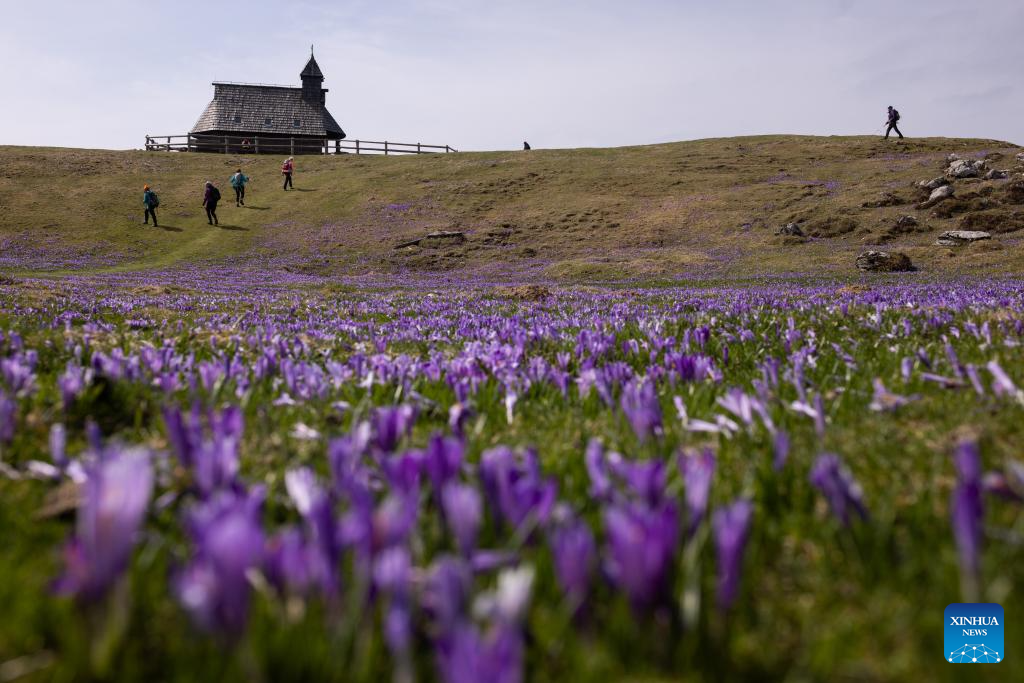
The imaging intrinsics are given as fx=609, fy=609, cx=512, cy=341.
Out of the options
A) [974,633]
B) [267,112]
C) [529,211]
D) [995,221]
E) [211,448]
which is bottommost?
[974,633]

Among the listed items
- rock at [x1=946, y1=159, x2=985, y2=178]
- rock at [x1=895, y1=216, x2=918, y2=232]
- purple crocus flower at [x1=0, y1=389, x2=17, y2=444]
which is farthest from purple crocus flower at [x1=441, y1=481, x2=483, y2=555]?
rock at [x1=946, y1=159, x2=985, y2=178]

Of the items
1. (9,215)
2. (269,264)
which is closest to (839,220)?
(269,264)

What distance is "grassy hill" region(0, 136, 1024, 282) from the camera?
110ft

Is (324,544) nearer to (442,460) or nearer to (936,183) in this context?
(442,460)

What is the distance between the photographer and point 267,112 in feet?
302

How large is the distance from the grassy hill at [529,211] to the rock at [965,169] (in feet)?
5.43

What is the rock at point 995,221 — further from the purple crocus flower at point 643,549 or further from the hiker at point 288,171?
the hiker at point 288,171

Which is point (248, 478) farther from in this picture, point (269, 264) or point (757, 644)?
point (269, 264)

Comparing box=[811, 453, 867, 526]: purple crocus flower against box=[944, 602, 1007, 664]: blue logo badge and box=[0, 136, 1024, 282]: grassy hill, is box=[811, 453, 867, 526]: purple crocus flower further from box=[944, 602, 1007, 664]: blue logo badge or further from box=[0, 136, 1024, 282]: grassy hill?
box=[0, 136, 1024, 282]: grassy hill

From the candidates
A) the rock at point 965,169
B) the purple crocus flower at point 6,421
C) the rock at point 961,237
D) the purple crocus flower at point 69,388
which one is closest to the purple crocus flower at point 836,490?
the purple crocus flower at point 6,421

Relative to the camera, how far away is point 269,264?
35625 mm

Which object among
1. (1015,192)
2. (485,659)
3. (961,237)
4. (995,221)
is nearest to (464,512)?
(485,659)

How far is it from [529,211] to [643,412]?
48.4 m

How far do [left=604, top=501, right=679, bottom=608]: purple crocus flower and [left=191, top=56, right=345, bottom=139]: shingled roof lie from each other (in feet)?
330
